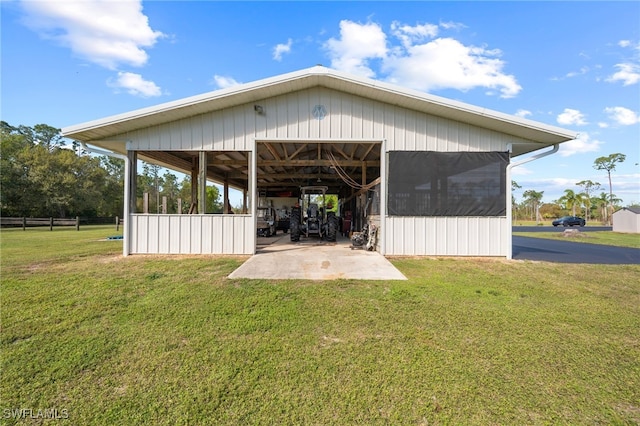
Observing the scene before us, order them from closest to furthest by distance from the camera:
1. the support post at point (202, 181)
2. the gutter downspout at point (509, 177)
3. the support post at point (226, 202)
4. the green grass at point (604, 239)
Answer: the gutter downspout at point (509, 177) → the support post at point (202, 181) → the green grass at point (604, 239) → the support post at point (226, 202)

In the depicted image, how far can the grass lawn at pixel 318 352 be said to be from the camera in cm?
180

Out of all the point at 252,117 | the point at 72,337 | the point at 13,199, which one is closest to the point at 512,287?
the point at 72,337

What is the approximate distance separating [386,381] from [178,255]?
6067 mm

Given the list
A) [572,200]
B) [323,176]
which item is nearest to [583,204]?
[572,200]

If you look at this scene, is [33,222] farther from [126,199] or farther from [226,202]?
[126,199]

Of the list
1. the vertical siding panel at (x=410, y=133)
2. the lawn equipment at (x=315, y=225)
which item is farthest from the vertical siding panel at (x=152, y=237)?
the vertical siding panel at (x=410, y=133)

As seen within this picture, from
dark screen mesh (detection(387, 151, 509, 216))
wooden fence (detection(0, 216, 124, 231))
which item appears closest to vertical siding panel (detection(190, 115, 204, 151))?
dark screen mesh (detection(387, 151, 509, 216))

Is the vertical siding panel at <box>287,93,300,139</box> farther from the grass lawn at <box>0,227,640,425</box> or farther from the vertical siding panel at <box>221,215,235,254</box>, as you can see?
the grass lawn at <box>0,227,640,425</box>

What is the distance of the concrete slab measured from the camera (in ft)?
16.1

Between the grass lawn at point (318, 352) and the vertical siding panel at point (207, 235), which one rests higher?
the vertical siding panel at point (207, 235)

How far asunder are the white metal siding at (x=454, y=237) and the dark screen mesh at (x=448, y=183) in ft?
0.63

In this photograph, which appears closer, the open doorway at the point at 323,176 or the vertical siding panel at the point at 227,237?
the vertical siding panel at the point at 227,237

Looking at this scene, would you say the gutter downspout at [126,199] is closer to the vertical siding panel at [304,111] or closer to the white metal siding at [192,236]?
the white metal siding at [192,236]

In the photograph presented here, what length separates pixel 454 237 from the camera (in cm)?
691
